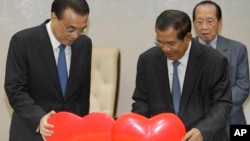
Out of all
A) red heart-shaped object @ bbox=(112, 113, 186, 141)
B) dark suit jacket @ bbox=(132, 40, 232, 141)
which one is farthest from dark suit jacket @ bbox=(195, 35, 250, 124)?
red heart-shaped object @ bbox=(112, 113, 186, 141)

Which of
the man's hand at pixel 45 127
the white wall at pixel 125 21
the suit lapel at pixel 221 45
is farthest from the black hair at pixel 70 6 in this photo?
the white wall at pixel 125 21

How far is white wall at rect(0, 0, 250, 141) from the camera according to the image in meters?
3.71

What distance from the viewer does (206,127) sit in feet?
6.57

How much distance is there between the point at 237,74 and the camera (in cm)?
304

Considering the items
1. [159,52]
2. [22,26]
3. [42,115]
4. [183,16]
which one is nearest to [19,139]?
[42,115]

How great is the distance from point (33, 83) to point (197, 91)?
80 cm

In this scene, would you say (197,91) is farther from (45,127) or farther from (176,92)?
(45,127)

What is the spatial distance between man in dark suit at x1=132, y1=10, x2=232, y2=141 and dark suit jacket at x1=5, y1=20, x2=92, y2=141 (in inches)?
14.1

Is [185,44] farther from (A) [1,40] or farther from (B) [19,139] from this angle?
(A) [1,40]

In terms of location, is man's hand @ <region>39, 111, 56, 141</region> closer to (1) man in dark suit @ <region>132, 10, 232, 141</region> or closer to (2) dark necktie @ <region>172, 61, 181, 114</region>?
(1) man in dark suit @ <region>132, 10, 232, 141</region>

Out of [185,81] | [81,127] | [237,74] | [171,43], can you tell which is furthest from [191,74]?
Answer: [237,74]

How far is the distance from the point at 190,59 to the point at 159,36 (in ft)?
0.67

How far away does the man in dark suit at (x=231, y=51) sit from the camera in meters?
3.03

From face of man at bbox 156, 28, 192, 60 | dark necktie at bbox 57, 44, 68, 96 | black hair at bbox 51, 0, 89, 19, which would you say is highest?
black hair at bbox 51, 0, 89, 19
